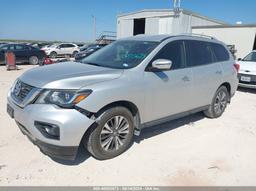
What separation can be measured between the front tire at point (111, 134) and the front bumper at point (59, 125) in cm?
22

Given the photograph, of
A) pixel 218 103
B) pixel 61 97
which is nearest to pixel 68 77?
pixel 61 97

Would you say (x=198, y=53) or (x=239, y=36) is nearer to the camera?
(x=198, y=53)

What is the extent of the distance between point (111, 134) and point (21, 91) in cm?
135

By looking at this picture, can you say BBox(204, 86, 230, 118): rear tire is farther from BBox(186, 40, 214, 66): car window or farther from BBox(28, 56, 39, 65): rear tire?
BBox(28, 56, 39, 65): rear tire

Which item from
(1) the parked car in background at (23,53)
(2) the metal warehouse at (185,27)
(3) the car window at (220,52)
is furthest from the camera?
(2) the metal warehouse at (185,27)

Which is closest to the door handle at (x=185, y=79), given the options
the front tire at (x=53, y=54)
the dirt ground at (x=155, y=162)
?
the dirt ground at (x=155, y=162)

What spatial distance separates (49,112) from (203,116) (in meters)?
3.74

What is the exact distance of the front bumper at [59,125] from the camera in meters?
2.63

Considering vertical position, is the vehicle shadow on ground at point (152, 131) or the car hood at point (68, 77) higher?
the car hood at point (68, 77)

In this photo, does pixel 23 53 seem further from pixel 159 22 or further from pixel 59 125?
pixel 59 125

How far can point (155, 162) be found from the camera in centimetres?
325

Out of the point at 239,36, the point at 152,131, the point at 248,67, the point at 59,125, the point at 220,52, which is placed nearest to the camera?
the point at 59,125

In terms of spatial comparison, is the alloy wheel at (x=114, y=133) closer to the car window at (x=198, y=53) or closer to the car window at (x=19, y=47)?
the car window at (x=198, y=53)

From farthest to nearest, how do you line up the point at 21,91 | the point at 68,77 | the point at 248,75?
1. the point at 248,75
2. the point at 21,91
3. the point at 68,77
